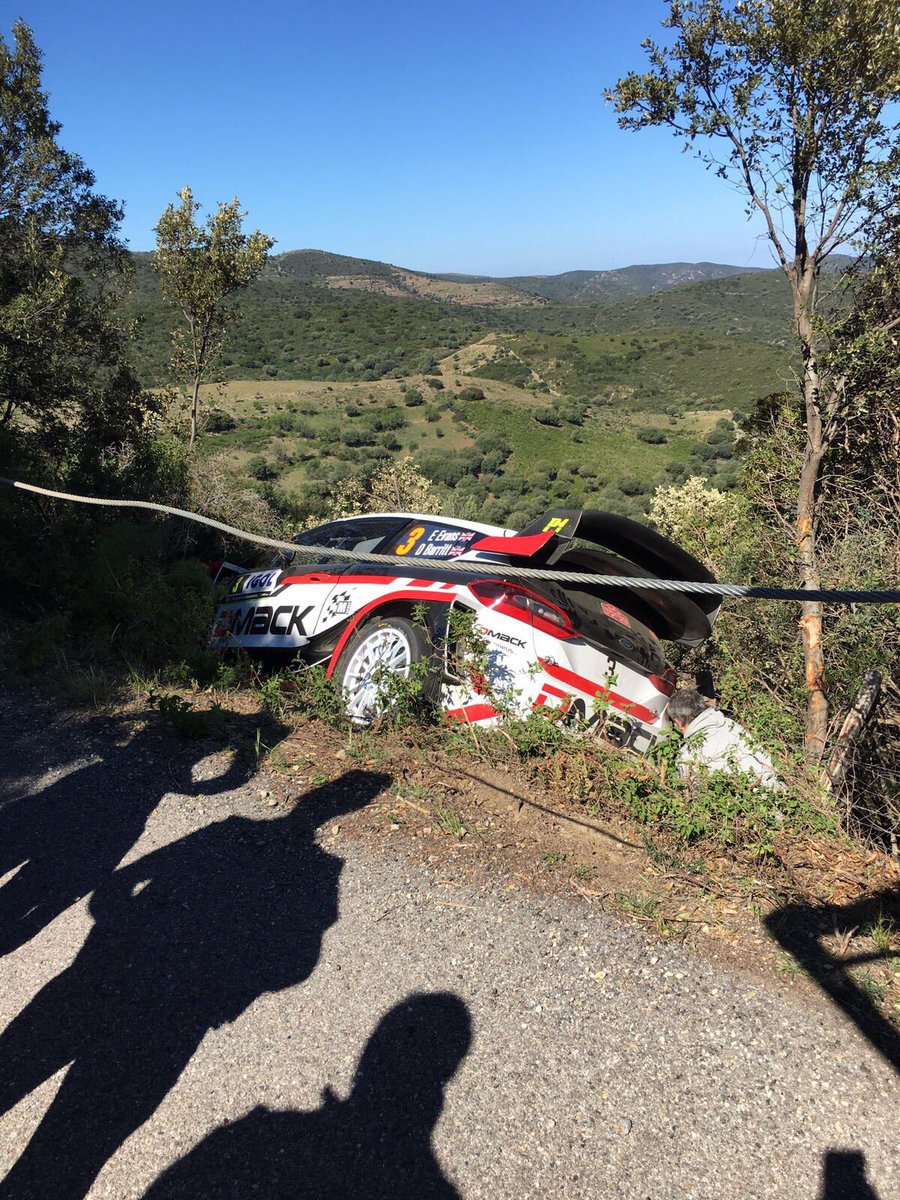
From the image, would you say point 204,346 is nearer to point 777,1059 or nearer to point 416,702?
point 416,702

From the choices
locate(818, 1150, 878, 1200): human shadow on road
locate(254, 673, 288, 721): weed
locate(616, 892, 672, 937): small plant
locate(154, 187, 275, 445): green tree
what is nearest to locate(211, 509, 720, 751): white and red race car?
locate(254, 673, 288, 721): weed

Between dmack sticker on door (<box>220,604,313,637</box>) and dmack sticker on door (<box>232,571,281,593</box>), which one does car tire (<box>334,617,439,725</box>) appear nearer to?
dmack sticker on door (<box>220,604,313,637</box>)

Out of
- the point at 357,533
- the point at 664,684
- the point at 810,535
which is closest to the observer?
the point at 664,684

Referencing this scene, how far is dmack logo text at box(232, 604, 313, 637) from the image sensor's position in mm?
6172

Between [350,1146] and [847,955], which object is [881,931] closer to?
[847,955]

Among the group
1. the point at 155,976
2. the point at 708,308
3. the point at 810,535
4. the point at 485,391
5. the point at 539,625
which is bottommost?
the point at 155,976

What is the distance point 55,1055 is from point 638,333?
107 meters

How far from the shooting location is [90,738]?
15.2 ft

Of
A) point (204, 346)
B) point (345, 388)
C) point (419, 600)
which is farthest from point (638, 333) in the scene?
point (419, 600)

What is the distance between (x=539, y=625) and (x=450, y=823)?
1335mm

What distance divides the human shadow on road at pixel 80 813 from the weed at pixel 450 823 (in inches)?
45.2

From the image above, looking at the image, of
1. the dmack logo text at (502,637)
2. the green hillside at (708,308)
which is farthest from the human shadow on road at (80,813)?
the green hillside at (708,308)

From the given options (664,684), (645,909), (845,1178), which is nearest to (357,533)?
(664,684)

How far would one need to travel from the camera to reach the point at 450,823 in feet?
12.4
